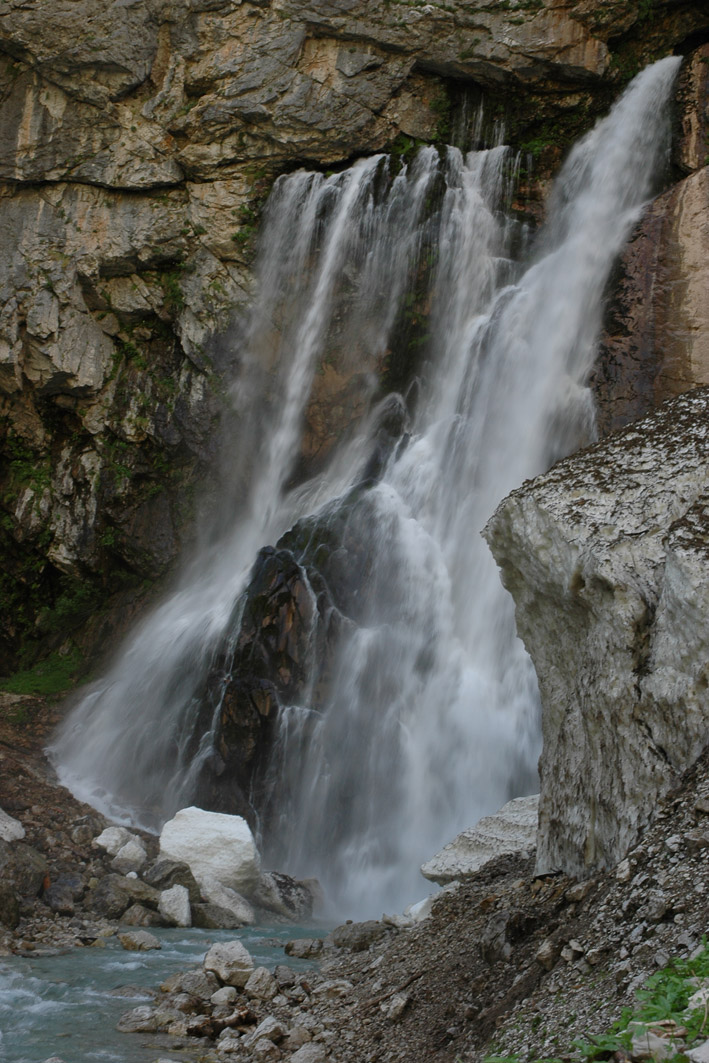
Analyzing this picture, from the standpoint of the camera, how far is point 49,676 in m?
17.5

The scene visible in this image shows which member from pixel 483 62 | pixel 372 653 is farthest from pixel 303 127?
pixel 372 653

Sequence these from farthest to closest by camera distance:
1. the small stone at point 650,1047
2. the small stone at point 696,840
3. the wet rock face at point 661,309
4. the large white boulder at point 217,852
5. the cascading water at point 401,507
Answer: the wet rock face at point 661,309 → the cascading water at point 401,507 → the large white boulder at point 217,852 → the small stone at point 696,840 → the small stone at point 650,1047

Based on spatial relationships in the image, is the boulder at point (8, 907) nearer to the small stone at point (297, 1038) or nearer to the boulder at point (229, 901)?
the boulder at point (229, 901)

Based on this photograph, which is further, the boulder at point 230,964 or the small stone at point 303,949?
the small stone at point 303,949

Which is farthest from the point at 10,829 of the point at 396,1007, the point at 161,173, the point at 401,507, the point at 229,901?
the point at 161,173

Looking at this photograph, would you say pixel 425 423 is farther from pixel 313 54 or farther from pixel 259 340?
pixel 313 54

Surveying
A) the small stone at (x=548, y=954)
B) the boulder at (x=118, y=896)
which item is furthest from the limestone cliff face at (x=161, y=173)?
the small stone at (x=548, y=954)

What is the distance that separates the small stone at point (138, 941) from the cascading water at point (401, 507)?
3127 mm

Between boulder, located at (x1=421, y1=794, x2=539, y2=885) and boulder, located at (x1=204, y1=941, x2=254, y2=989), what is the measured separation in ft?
6.25

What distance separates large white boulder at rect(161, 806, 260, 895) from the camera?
29.9ft

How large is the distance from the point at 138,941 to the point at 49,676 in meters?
11.1

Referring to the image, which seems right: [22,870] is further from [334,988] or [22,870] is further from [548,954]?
[548,954]

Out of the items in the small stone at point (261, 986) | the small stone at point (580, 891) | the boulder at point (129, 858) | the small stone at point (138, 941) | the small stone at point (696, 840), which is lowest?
the small stone at point (138, 941)

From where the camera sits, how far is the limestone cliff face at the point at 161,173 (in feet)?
53.3
